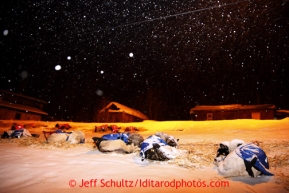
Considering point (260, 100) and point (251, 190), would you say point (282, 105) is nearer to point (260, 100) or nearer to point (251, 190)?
point (260, 100)

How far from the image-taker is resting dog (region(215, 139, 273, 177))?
308 cm

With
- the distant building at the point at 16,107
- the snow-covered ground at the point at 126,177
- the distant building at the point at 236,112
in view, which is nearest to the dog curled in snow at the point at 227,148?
the snow-covered ground at the point at 126,177

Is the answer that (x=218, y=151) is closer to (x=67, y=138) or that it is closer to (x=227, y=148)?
(x=227, y=148)

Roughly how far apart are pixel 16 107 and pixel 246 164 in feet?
113

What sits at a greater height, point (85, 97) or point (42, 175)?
point (85, 97)

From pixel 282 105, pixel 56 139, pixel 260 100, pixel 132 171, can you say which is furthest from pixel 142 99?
pixel 132 171

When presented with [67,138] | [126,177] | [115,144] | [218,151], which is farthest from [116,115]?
[126,177]

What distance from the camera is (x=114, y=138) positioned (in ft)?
17.8

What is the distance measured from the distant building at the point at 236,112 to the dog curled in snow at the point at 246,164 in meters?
27.7

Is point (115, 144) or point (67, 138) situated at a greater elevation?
point (115, 144)

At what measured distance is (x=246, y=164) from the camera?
3.07m

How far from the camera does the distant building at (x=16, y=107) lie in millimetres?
27553

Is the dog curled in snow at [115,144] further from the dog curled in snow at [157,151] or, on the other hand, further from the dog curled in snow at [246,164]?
the dog curled in snow at [246,164]

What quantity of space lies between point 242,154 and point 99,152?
3.87 metres
